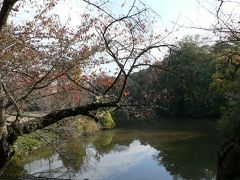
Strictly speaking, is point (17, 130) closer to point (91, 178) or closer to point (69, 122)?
point (69, 122)

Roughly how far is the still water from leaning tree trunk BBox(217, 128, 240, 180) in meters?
7.88

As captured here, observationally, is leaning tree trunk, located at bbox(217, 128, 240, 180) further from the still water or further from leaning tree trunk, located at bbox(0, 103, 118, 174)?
the still water

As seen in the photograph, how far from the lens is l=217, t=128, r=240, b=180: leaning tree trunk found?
8.41 feet

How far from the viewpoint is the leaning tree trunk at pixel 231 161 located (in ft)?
8.41

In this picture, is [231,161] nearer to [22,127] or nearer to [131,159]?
[22,127]

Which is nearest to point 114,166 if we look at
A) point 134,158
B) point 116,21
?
point 134,158

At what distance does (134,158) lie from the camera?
60.5ft

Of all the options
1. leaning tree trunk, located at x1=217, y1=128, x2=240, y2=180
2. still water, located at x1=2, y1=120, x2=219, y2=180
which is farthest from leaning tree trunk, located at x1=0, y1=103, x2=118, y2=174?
still water, located at x1=2, y1=120, x2=219, y2=180

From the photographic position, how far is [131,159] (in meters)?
18.1

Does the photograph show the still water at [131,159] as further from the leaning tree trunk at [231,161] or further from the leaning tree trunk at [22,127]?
the leaning tree trunk at [231,161]

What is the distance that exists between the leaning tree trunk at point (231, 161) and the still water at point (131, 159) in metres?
7.88

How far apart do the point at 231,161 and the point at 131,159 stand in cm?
1580

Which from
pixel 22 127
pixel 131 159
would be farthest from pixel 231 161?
pixel 131 159

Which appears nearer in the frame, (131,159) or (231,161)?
(231,161)
